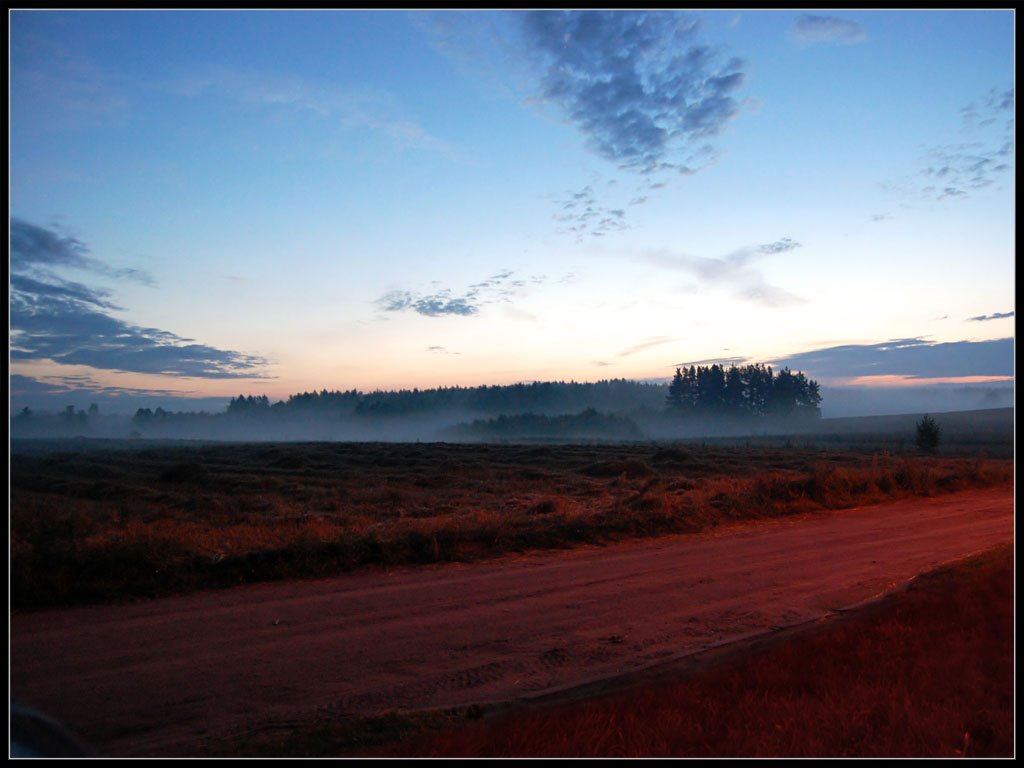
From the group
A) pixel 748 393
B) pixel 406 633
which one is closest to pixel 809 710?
pixel 406 633

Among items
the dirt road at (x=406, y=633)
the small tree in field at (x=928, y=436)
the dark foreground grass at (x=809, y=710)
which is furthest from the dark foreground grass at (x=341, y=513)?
the small tree in field at (x=928, y=436)

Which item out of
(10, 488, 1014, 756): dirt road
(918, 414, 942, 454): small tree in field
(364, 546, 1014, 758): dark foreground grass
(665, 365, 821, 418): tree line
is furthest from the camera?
(665, 365, 821, 418): tree line

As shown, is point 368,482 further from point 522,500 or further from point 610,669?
point 610,669

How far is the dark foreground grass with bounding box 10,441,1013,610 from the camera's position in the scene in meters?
13.1

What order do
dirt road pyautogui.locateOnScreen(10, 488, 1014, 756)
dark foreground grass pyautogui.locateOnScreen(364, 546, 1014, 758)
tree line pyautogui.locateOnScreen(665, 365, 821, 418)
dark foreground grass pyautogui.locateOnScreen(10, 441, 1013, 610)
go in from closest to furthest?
dark foreground grass pyautogui.locateOnScreen(364, 546, 1014, 758), dirt road pyautogui.locateOnScreen(10, 488, 1014, 756), dark foreground grass pyautogui.locateOnScreen(10, 441, 1013, 610), tree line pyautogui.locateOnScreen(665, 365, 821, 418)

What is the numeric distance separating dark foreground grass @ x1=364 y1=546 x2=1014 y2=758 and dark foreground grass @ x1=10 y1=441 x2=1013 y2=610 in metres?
8.06

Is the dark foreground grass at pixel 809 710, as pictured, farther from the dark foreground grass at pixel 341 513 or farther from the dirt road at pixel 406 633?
the dark foreground grass at pixel 341 513

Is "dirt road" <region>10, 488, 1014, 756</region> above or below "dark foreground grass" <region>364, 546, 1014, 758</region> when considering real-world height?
below

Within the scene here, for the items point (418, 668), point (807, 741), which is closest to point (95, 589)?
point (418, 668)

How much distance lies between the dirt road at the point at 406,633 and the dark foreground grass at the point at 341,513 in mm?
1051

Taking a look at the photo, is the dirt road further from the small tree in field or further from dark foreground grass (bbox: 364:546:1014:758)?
the small tree in field

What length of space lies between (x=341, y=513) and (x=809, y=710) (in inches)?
738

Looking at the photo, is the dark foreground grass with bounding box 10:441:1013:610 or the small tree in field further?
the small tree in field

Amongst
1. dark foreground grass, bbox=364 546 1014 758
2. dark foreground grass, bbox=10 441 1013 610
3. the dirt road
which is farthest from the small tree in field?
dark foreground grass, bbox=364 546 1014 758
